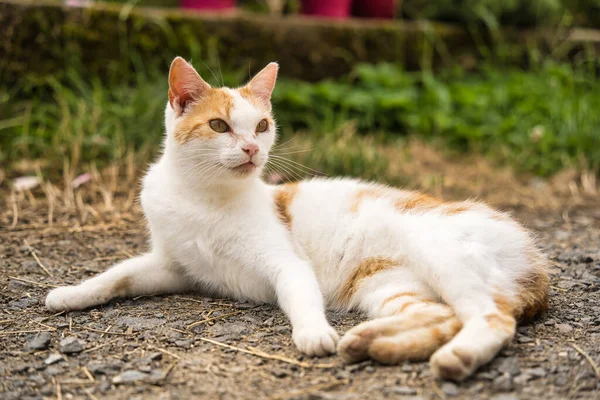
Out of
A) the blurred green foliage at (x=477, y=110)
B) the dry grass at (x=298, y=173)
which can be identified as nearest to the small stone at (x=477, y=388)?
the dry grass at (x=298, y=173)

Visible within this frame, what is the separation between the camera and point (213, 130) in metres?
2.34

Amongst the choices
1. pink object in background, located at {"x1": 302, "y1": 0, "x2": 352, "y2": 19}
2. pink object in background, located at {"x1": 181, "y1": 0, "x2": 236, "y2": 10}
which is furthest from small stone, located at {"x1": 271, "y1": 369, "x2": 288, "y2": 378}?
pink object in background, located at {"x1": 302, "y1": 0, "x2": 352, "y2": 19}

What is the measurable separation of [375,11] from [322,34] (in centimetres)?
99

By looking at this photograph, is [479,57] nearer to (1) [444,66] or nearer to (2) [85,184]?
(1) [444,66]

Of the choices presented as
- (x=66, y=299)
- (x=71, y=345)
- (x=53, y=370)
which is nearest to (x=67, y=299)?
(x=66, y=299)

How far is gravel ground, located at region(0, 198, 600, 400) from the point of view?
175 centimetres

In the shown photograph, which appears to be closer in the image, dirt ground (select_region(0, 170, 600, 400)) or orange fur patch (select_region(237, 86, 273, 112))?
dirt ground (select_region(0, 170, 600, 400))

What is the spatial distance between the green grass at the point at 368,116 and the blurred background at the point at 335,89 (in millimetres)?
14

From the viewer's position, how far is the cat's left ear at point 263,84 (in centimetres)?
262

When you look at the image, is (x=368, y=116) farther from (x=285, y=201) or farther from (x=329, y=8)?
(x=285, y=201)

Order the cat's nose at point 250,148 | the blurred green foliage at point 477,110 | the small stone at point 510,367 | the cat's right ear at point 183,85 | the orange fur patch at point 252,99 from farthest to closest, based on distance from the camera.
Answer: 1. the blurred green foliage at point 477,110
2. the orange fur patch at point 252,99
3. the cat's right ear at point 183,85
4. the cat's nose at point 250,148
5. the small stone at point 510,367

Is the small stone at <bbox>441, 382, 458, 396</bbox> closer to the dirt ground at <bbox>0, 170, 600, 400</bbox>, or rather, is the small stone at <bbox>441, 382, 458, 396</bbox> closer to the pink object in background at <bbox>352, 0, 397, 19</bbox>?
the dirt ground at <bbox>0, 170, 600, 400</bbox>

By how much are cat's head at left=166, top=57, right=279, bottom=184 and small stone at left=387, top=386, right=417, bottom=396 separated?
38.4 inches

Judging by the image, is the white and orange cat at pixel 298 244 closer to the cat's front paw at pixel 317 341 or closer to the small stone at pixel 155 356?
the cat's front paw at pixel 317 341
